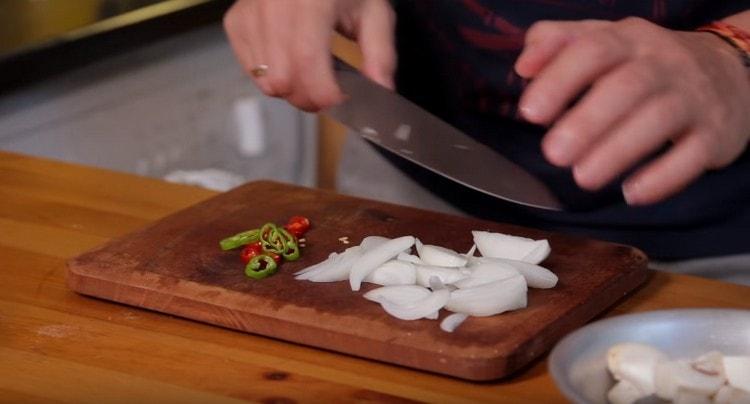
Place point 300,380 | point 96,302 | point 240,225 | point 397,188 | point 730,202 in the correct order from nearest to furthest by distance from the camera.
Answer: point 300,380
point 96,302
point 240,225
point 730,202
point 397,188

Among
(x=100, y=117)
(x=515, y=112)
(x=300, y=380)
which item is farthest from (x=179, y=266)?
(x=100, y=117)

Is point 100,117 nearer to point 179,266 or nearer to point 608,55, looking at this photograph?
→ point 179,266

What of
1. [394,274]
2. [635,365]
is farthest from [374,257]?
[635,365]

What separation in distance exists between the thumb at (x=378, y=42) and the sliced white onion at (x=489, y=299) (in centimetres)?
23

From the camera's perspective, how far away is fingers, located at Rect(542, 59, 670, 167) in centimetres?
81

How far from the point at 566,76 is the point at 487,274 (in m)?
0.15

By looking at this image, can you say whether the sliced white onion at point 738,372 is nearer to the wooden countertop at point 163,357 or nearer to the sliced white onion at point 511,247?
the wooden countertop at point 163,357

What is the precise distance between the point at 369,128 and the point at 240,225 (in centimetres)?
13

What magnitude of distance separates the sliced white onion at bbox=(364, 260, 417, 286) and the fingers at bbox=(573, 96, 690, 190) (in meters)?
0.14

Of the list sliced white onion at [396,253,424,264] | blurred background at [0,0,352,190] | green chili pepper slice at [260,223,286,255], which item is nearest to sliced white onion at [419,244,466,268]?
sliced white onion at [396,253,424,264]

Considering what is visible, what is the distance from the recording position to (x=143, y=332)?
0.88 metres

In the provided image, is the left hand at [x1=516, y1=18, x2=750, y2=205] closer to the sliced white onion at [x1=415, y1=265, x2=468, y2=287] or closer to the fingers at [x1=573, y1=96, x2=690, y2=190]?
the fingers at [x1=573, y1=96, x2=690, y2=190]

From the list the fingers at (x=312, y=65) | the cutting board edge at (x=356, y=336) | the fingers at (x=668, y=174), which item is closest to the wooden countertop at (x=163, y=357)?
the cutting board edge at (x=356, y=336)

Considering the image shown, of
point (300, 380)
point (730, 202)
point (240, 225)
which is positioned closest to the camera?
point (300, 380)
